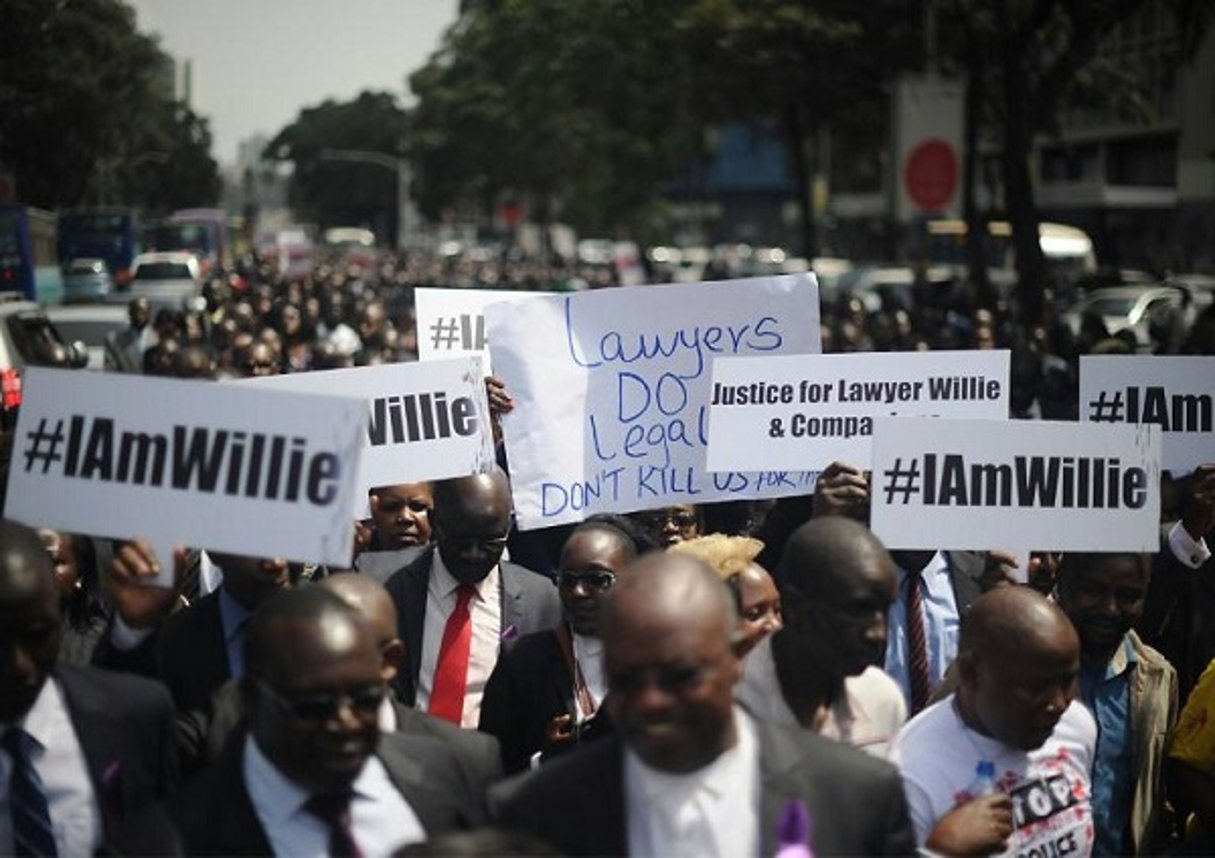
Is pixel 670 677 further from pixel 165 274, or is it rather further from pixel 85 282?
pixel 85 282

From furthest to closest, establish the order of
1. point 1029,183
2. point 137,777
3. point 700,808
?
1. point 1029,183
2. point 137,777
3. point 700,808

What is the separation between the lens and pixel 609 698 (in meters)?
3.60

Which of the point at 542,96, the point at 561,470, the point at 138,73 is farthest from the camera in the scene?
the point at 542,96

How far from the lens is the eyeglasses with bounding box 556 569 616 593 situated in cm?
550

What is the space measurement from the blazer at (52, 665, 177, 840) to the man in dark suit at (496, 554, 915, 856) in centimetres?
98

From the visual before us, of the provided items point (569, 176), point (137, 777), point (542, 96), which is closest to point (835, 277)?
point (542, 96)

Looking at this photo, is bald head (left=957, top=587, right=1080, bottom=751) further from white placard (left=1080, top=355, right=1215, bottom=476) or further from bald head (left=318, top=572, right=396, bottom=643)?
white placard (left=1080, top=355, right=1215, bottom=476)

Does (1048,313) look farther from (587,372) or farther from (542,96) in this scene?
(542,96)

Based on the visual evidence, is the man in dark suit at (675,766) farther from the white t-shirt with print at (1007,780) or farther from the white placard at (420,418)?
the white placard at (420,418)

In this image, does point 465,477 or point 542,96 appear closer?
point 465,477

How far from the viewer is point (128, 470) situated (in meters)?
4.71

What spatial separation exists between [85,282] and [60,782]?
1550 inches

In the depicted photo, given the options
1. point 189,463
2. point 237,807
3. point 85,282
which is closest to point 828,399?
point 189,463

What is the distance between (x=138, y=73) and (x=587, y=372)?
27.1 metres
